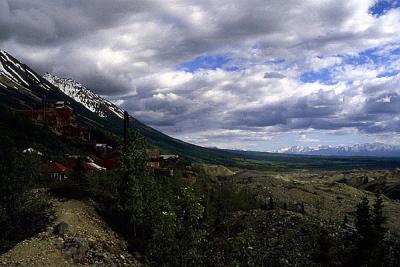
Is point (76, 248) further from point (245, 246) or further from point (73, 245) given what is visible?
point (245, 246)

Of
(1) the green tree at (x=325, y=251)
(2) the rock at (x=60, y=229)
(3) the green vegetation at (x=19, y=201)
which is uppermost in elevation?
(3) the green vegetation at (x=19, y=201)

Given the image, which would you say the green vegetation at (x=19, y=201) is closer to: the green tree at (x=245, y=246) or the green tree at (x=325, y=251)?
the green tree at (x=325, y=251)

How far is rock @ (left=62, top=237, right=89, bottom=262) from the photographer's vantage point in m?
48.4

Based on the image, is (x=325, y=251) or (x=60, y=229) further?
(x=60, y=229)

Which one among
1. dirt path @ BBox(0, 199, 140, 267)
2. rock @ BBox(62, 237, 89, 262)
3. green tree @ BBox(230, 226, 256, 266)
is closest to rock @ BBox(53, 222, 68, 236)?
dirt path @ BBox(0, 199, 140, 267)

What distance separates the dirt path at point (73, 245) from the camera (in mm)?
46219

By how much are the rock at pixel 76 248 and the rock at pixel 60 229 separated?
1.46m

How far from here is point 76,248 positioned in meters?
49.4

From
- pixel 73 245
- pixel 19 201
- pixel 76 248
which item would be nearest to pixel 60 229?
pixel 73 245

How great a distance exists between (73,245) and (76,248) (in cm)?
51

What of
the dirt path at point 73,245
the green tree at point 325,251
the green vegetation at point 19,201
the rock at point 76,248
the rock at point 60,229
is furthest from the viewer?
the green vegetation at point 19,201

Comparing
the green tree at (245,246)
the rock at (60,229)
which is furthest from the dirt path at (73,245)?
the green tree at (245,246)

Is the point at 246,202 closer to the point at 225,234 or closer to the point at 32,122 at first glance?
the point at 225,234

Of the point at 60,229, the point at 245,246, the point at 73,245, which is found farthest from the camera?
the point at 60,229
